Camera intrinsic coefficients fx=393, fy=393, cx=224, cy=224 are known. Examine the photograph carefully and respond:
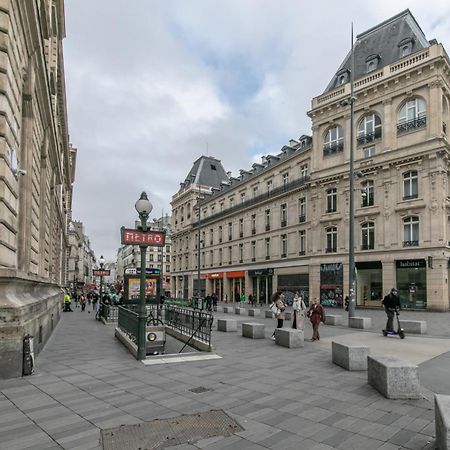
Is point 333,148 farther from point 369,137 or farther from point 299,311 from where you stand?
point 299,311

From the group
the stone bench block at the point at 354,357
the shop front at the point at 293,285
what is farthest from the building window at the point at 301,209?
the stone bench block at the point at 354,357

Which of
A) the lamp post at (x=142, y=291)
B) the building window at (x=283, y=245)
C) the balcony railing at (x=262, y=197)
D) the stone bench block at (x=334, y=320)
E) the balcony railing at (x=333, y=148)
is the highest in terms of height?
the balcony railing at (x=333, y=148)

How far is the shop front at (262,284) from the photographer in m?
47.4

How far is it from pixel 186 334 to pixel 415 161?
2644 cm

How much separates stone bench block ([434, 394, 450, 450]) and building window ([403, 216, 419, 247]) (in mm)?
29869

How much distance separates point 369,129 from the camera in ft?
118

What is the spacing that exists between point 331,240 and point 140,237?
30634 millimetres

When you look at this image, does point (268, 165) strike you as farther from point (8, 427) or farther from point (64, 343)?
point (8, 427)

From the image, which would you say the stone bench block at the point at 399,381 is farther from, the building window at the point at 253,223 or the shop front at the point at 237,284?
the shop front at the point at 237,284

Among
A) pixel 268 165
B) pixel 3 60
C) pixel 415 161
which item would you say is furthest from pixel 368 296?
pixel 3 60

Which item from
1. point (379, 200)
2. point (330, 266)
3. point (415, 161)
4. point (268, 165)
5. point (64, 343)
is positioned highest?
point (268, 165)

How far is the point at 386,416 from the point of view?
5676 mm

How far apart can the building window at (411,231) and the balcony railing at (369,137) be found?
8.09 meters

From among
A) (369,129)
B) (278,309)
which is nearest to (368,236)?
(369,129)
